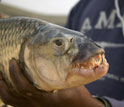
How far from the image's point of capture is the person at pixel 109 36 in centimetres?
Answer: 157

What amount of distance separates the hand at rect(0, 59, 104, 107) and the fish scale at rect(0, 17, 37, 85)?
36mm

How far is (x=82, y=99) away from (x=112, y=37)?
69cm

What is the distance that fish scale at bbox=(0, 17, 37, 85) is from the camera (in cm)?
99

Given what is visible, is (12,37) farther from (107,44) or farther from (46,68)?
(107,44)

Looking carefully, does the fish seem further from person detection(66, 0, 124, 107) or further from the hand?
person detection(66, 0, 124, 107)

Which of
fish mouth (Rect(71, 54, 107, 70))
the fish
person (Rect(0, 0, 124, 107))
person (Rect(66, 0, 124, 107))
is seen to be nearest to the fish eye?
the fish

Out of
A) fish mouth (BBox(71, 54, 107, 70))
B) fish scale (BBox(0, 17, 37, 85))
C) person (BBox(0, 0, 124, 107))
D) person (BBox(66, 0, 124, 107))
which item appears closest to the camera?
fish mouth (BBox(71, 54, 107, 70))

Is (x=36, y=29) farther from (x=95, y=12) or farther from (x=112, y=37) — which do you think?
(x=95, y=12)

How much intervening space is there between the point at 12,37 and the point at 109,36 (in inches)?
33.8

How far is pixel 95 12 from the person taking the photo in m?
1.93

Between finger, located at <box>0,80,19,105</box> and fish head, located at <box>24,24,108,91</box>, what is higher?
fish head, located at <box>24,24,108,91</box>

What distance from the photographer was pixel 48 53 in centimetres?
92

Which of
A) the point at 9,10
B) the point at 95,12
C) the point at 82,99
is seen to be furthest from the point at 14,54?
the point at 9,10

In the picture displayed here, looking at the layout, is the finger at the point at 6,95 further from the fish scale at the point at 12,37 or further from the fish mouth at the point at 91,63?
the fish mouth at the point at 91,63
